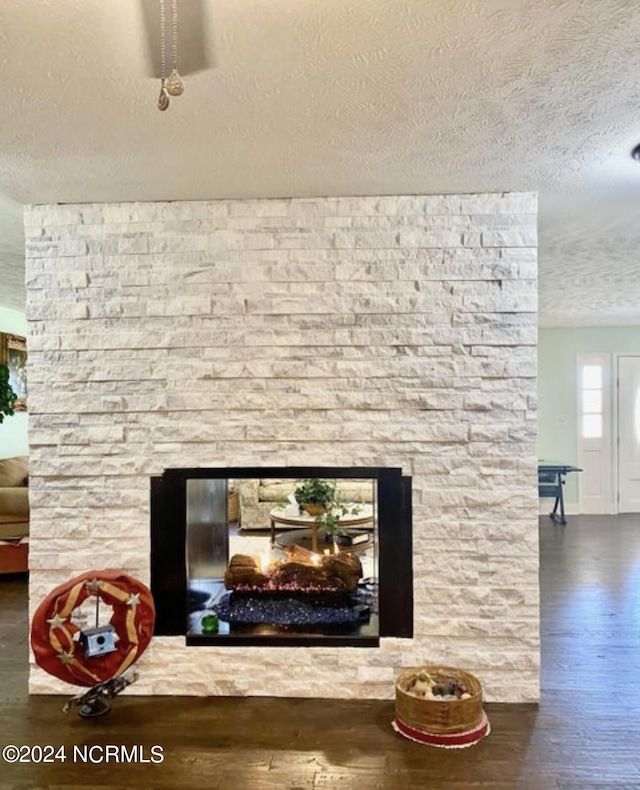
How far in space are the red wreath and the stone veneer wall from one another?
0.19m

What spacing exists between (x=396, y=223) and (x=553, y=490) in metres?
4.70

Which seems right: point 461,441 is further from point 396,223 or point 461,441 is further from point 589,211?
point 589,211

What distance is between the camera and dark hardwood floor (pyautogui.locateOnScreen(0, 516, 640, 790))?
1829 mm

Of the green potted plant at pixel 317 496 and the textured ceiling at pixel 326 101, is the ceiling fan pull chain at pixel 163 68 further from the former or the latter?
the green potted plant at pixel 317 496

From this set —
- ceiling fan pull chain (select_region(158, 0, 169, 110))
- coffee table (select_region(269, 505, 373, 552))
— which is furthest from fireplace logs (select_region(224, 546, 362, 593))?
ceiling fan pull chain (select_region(158, 0, 169, 110))

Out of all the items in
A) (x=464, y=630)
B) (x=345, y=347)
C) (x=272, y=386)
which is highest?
(x=345, y=347)

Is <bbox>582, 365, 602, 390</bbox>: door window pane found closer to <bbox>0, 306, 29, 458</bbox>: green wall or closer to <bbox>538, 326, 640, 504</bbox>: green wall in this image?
<bbox>538, 326, 640, 504</bbox>: green wall

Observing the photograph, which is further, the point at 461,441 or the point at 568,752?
the point at 461,441

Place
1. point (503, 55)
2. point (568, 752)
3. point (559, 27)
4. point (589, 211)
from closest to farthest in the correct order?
point (559, 27), point (503, 55), point (568, 752), point (589, 211)

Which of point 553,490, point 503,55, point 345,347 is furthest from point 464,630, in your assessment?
point 553,490

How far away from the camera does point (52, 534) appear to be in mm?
2434

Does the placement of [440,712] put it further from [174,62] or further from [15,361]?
[15,361]

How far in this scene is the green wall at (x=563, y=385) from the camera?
20.8ft

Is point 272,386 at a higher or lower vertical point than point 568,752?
higher
